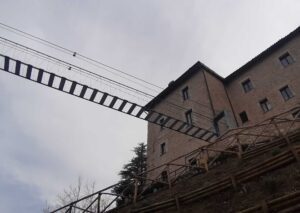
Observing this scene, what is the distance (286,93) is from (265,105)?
1732mm

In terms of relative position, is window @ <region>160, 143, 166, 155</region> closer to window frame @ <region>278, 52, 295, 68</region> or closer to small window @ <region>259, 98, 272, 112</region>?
small window @ <region>259, 98, 272, 112</region>

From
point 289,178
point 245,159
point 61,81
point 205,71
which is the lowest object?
point 289,178

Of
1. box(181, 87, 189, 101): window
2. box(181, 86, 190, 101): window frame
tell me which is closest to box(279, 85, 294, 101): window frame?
box(181, 86, 190, 101): window frame

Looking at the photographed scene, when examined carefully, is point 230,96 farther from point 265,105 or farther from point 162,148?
point 162,148

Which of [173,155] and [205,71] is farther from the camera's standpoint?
[205,71]

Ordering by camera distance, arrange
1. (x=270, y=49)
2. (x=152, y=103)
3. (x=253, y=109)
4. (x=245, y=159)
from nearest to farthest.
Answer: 1. (x=245, y=159)
2. (x=253, y=109)
3. (x=270, y=49)
4. (x=152, y=103)

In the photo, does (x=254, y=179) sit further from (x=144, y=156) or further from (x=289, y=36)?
(x=144, y=156)

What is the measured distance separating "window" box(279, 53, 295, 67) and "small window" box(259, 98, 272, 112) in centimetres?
328

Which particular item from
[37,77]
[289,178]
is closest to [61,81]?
[37,77]

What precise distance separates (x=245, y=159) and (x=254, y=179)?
268cm

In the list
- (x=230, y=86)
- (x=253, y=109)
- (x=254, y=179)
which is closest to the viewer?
(x=254, y=179)

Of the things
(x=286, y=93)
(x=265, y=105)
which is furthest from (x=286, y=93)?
(x=265, y=105)

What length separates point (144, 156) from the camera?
28.9 metres

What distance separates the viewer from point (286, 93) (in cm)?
1991
